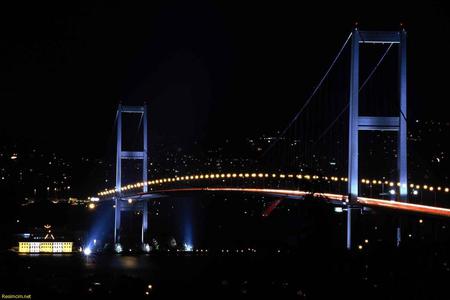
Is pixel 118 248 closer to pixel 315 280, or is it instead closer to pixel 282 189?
pixel 282 189

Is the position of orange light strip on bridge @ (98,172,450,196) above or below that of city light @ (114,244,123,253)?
above

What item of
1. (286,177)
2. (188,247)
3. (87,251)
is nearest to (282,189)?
(286,177)

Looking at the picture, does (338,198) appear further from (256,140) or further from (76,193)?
(76,193)

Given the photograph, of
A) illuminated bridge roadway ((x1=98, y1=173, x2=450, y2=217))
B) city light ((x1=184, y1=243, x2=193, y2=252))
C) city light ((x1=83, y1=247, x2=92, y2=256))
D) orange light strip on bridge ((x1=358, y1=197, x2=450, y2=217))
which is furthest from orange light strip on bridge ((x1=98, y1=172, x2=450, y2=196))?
city light ((x1=83, y1=247, x2=92, y2=256))

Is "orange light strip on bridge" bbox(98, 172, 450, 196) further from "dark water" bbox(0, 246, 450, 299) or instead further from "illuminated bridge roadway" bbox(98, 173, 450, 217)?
"dark water" bbox(0, 246, 450, 299)

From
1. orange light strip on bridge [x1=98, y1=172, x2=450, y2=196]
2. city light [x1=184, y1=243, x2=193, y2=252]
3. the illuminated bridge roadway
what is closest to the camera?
the illuminated bridge roadway

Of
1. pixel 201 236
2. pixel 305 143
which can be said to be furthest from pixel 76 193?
pixel 305 143

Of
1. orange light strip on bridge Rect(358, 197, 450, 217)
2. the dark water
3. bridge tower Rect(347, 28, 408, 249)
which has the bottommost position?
the dark water

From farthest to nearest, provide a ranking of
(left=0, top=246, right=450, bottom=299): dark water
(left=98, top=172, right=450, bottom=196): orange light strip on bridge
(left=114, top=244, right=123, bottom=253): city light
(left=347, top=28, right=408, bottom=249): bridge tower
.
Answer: (left=114, top=244, right=123, bottom=253): city light, (left=98, top=172, right=450, bottom=196): orange light strip on bridge, (left=347, top=28, right=408, bottom=249): bridge tower, (left=0, top=246, right=450, bottom=299): dark water

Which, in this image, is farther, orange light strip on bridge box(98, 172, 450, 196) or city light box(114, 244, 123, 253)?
city light box(114, 244, 123, 253)

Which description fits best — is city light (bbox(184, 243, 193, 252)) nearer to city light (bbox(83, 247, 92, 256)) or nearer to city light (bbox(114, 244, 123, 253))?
city light (bbox(114, 244, 123, 253))

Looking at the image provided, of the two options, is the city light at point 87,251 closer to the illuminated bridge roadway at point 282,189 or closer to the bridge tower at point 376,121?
the illuminated bridge roadway at point 282,189
